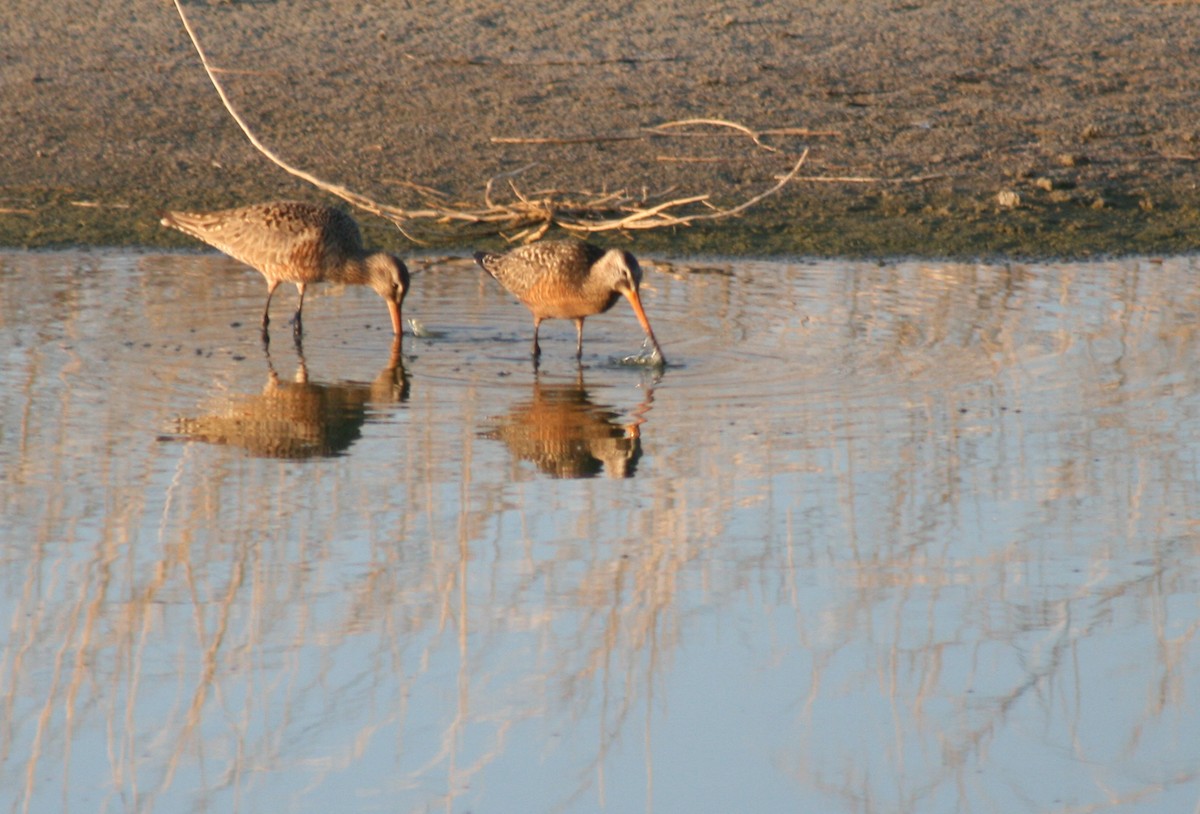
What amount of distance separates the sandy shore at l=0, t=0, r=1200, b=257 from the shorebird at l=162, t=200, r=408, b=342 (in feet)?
5.56

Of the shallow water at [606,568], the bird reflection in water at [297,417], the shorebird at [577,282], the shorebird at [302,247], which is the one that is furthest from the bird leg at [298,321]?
the shorebird at [577,282]

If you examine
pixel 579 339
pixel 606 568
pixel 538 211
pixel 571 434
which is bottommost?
pixel 606 568

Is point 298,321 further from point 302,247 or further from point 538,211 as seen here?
point 538,211

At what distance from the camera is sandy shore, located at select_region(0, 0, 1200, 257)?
42.1 ft

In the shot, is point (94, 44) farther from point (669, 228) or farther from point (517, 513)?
point (517, 513)

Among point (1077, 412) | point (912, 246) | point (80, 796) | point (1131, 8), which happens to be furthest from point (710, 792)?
point (1131, 8)

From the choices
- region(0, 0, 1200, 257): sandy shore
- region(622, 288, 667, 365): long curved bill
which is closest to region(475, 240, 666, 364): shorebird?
region(622, 288, 667, 365): long curved bill

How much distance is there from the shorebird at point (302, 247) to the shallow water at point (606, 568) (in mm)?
617

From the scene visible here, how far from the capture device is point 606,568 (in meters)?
6.22

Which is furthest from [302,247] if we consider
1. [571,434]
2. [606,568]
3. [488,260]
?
[606,568]

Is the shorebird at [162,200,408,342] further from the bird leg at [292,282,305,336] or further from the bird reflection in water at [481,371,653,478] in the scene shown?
the bird reflection in water at [481,371,653,478]

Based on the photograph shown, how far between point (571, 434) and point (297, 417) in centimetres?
119

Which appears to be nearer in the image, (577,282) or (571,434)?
(571,434)

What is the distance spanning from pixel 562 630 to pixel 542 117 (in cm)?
881
